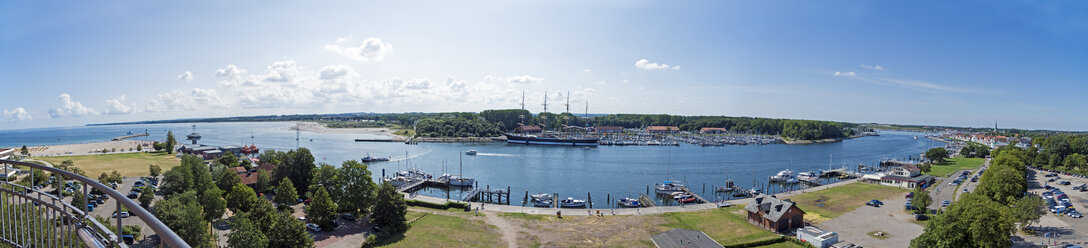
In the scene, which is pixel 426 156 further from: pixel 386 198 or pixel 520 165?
pixel 386 198

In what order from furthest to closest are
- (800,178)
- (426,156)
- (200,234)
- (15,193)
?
(426,156), (800,178), (200,234), (15,193)

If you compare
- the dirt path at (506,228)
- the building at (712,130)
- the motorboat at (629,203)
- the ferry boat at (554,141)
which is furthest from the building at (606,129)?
the dirt path at (506,228)

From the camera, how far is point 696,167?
2689 inches

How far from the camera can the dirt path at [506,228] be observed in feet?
90.7

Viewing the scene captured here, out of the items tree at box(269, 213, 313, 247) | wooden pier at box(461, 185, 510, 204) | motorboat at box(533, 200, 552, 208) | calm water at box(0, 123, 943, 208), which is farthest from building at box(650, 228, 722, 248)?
wooden pier at box(461, 185, 510, 204)

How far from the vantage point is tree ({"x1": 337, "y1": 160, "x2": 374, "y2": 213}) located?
30906 mm

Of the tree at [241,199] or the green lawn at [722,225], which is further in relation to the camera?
the tree at [241,199]

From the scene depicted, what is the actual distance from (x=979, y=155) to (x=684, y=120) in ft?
350

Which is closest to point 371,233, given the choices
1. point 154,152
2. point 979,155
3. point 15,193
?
point 15,193

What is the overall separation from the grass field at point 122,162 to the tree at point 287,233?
124 feet

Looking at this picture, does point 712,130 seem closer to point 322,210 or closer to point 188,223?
point 322,210

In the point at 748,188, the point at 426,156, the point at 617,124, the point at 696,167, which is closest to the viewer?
the point at 748,188

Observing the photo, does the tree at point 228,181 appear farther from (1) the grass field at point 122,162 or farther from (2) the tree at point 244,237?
(1) the grass field at point 122,162

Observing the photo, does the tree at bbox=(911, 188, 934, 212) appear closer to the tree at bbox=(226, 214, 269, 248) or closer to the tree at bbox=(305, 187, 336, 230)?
the tree at bbox=(305, 187, 336, 230)
